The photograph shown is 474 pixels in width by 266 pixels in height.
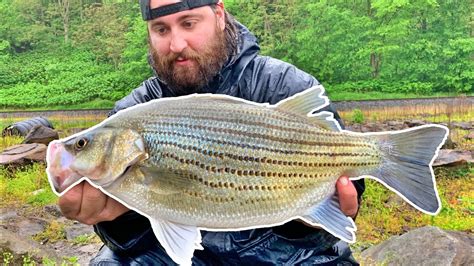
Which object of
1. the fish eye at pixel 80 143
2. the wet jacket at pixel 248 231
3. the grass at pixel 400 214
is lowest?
the grass at pixel 400 214

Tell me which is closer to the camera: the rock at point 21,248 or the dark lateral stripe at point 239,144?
the dark lateral stripe at point 239,144

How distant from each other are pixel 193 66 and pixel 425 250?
285 cm

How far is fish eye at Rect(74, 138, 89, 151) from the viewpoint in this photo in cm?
145

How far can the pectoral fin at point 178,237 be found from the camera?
1533mm

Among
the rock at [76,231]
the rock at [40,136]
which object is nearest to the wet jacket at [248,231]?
the rock at [76,231]

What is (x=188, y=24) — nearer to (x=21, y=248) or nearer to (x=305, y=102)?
(x=305, y=102)

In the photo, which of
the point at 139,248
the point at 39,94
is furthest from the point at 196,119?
the point at 39,94

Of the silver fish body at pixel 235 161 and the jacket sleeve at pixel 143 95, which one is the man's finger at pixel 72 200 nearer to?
the silver fish body at pixel 235 161

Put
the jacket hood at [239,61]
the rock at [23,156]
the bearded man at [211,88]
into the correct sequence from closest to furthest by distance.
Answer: the bearded man at [211,88]
the jacket hood at [239,61]
the rock at [23,156]

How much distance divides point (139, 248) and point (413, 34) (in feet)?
61.0

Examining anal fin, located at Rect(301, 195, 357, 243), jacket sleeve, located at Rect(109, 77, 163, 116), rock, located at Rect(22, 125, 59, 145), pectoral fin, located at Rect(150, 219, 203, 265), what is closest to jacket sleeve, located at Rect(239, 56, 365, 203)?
jacket sleeve, located at Rect(109, 77, 163, 116)

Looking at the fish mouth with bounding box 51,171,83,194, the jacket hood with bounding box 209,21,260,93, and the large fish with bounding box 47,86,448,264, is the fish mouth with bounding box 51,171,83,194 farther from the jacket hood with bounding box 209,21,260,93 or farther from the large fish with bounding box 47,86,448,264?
the jacket hood with bounding box 209,21,260,93

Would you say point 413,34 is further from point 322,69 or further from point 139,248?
point 139,248

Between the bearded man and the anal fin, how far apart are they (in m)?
0.05
